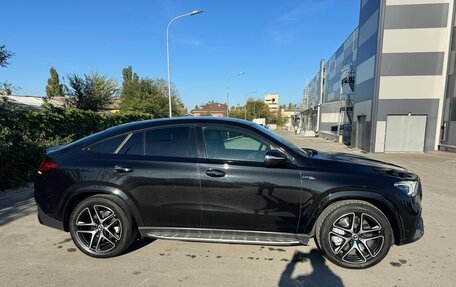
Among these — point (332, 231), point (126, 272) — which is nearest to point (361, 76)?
point (332, 231)

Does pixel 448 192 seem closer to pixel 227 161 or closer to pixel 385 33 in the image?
pixel 227 161

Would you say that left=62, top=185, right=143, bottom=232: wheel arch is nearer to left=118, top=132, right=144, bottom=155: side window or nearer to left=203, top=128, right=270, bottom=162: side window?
left=118, top=132, right=144, bottom=155: side window

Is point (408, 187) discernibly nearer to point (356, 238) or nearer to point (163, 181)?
point (356, 238)

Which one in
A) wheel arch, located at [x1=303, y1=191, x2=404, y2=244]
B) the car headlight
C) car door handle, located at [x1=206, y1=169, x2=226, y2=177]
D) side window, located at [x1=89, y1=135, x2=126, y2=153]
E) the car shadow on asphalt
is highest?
side window, located at [x1=89, y1=135, x2=126, y2=153]

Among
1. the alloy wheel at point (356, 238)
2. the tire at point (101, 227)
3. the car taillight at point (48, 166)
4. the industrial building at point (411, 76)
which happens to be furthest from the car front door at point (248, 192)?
the industrial building at point (411, 76)

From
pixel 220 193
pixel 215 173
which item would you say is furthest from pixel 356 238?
pixel 215 173

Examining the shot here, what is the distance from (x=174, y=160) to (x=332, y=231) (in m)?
2.01

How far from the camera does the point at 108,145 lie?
11.6 feet

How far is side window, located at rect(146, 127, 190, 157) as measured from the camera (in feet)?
11.3

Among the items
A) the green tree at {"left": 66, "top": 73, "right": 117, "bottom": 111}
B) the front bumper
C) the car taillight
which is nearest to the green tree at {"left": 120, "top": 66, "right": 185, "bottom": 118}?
the green tree at {"left": 66, "top": 73, "right": 117, "bottom": 111}

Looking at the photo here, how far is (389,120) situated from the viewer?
56.2 feet

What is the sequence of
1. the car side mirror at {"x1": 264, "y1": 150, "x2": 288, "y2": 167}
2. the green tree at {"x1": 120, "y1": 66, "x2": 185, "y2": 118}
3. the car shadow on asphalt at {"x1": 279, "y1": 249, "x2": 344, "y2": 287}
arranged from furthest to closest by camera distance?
the green tree at {"x1": 120, "y1": 66, "x2": 185, "y2": 118} → the car side mirror at {"x1": 264, "y1": 150, "x2": 288, "y2": 167} → the car shadow on asphalt at {"x1": 279, "y1": 249, "x2": 344, "y2": 287}

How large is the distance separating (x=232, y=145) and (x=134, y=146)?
1.22m

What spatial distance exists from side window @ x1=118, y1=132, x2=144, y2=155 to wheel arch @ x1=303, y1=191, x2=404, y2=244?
6.97 ft
